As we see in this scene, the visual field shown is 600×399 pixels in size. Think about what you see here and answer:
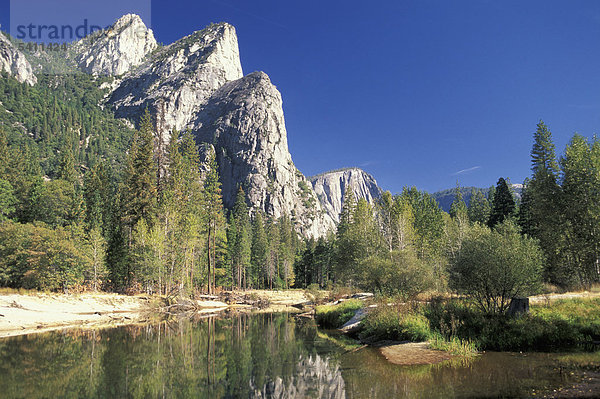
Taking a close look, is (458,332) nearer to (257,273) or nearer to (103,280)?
(103,280)

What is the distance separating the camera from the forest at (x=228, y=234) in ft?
75.3

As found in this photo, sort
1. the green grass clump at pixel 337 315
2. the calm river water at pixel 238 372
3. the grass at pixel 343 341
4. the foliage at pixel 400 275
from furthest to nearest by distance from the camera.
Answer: the green grass clump at pixel 337 315
the foliage at pixel 400 275
the grass at pixel 343 341
the calm river water at pixel 238 372

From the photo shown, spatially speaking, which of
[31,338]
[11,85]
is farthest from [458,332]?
[11,85]

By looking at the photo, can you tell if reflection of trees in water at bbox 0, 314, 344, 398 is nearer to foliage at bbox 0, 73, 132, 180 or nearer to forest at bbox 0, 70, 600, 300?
forest at bbox 0, 70, 600, 300

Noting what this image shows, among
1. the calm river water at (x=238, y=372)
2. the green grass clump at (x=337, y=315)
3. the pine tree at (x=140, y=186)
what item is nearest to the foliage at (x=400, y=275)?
the green grass clump at (x=337, y=315)

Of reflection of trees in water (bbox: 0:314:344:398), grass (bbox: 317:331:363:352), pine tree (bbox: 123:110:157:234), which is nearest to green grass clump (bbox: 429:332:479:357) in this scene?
grass (bbox: 317:331:363:352)

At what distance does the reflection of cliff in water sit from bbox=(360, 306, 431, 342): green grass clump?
5809 mm

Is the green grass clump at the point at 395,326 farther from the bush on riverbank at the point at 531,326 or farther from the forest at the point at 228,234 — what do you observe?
the forest at the point at 228,234

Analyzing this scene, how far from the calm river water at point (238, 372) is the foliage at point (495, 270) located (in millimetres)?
4124

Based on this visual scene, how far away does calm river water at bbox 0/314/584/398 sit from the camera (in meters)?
11.3

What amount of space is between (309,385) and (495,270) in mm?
11878

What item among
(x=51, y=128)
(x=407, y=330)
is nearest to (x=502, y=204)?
(x=407, y=330)

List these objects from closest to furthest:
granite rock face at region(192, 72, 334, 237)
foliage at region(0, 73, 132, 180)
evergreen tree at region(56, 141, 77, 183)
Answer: evergreen tree at region(56, 141, 77, 183) → foliage at region(0, 73, 132, 180) → granite rock face at region(192, 72, 334, 237)

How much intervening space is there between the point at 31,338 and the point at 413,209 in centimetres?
5317
